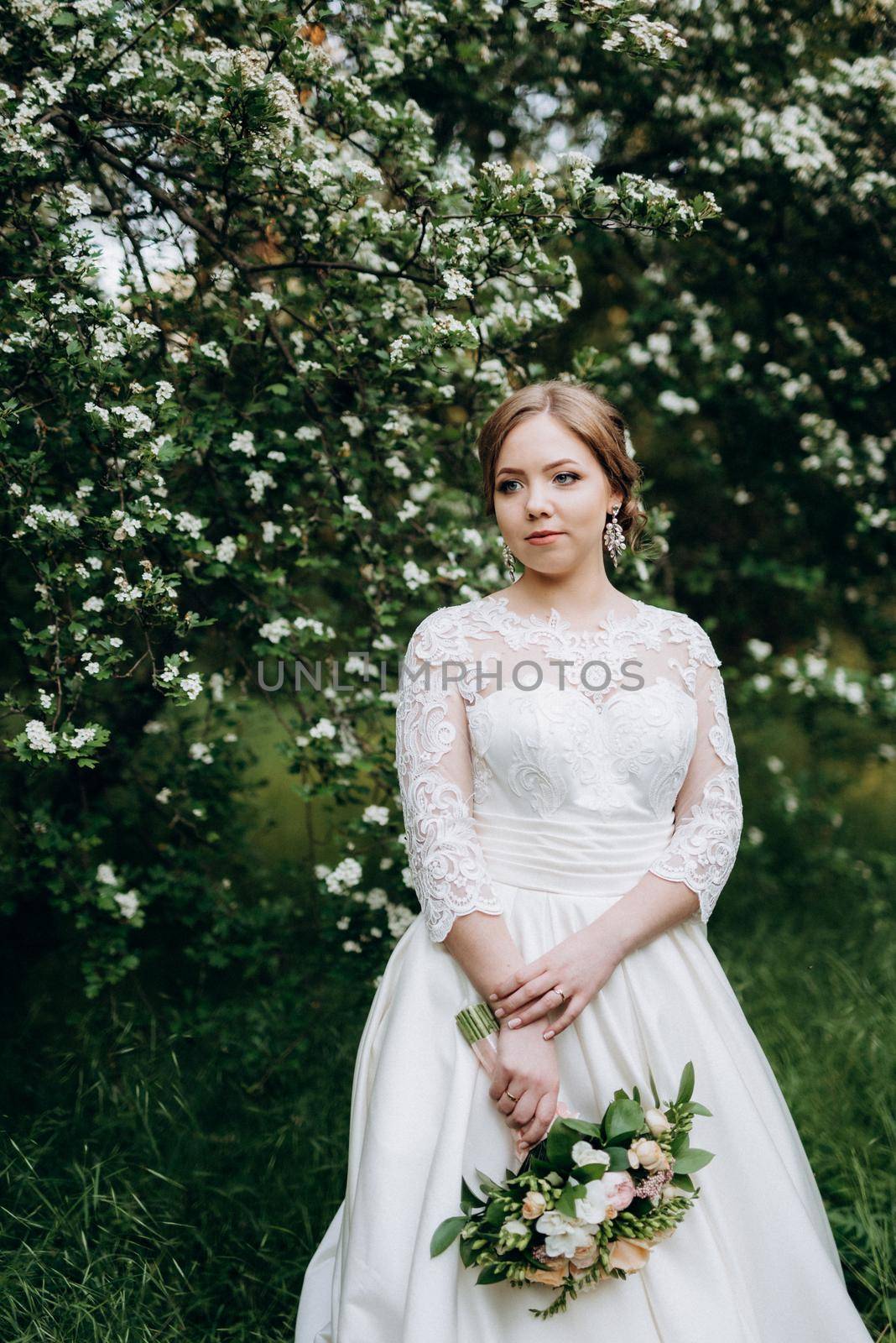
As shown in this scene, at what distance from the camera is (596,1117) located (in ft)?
6.55

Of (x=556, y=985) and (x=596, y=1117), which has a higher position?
(x=556, y=985)

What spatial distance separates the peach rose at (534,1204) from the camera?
5.70ft

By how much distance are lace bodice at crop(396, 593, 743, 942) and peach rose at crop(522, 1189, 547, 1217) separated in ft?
1.65

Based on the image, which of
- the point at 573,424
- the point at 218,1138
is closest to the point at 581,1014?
the point at 573,424

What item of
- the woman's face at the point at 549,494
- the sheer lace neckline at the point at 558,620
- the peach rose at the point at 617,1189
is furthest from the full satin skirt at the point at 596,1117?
the woman's face at the point at 549,494

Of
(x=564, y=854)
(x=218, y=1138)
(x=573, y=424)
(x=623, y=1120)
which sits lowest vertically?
(x=218, y=1138)

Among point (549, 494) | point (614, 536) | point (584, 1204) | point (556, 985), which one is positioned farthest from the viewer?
point (614, 536)

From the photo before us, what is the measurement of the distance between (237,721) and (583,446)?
1.68 m

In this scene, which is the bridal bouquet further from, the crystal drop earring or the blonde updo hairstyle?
the blonde updo hairstyle

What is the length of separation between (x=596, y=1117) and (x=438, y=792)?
72 centimetres

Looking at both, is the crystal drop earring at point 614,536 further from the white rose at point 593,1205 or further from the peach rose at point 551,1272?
the peach rose at point 551,1272

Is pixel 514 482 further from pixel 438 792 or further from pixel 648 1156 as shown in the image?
pixel 648 1156

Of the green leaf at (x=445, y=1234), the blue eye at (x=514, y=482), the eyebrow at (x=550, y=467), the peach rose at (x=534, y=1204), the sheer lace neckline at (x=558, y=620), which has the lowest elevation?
the green leaf at (x=445, y=1234)

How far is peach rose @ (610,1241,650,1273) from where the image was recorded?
1.79 metres
